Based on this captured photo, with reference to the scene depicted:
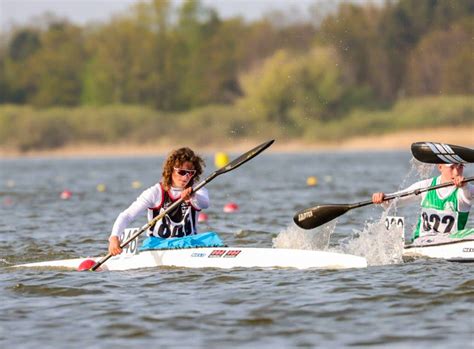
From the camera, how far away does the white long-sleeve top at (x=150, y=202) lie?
11.3 m

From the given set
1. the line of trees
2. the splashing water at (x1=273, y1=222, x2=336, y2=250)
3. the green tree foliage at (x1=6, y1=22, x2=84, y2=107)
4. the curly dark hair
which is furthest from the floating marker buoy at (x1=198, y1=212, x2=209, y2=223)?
the green tree foliage at (x1=6, y1=22, x2=84, y2=107)

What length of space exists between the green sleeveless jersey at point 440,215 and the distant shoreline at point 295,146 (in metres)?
39.9

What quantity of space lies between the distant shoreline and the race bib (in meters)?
39.9

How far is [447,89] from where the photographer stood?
65.7 metres

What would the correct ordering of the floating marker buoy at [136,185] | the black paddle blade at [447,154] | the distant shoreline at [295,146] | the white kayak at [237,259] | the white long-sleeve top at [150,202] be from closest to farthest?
the white long-sleeve top at [150,202] < the white kayak at [237,259] < the black paddle blade at [447,154] < the floating marker buoy at [136,185] < the distant shoreline at [295,146]

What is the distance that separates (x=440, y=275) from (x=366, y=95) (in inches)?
2232

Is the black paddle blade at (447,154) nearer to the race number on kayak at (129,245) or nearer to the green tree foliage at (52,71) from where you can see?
the race number on kayak at (129,245)

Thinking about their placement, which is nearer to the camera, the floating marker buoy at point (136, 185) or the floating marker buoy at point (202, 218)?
the floating marker buoy at point (202, 218)

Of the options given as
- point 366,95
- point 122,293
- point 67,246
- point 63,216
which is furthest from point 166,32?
point 122,293

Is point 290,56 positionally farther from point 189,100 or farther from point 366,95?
point 189,100

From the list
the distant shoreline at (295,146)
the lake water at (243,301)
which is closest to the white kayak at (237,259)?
the lake water at (243,301)

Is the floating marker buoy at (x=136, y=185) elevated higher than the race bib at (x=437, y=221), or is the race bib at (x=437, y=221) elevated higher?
the floating marker buoy at (x=136, y=185)

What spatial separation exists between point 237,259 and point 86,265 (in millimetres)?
1731

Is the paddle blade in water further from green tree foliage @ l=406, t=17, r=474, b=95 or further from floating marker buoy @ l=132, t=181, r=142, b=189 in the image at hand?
green tree foliage @ l=406, t=17, r=474, b=95
